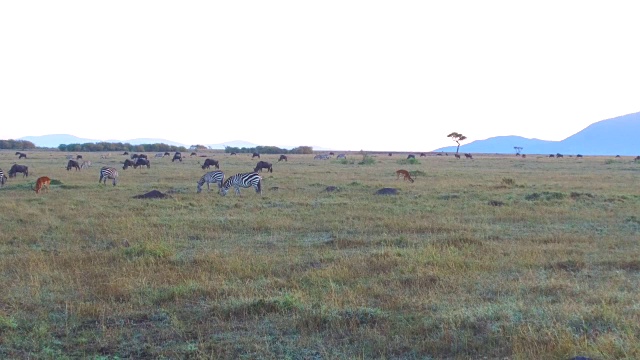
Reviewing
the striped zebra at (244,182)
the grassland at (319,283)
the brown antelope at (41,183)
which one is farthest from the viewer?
the striped zebra at (244,182)

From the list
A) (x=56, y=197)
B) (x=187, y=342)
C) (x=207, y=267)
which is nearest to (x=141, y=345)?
(x=187, y=342)

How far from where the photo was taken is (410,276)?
30.9 ft

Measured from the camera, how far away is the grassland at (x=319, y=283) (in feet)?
21.0

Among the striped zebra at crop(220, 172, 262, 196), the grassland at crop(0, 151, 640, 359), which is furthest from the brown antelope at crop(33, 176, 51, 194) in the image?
the striped zebra at crop(220, 172, 262, 196)

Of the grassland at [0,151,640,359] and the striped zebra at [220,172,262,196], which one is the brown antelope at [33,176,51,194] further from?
the striped zebra at [220,172,262,196]

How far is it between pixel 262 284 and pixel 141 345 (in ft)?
9.30

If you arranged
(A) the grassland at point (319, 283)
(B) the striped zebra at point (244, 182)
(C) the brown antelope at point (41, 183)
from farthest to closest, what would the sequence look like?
(B) the striped zebra at point (244, 182), (C) the brown antelope at point (41, 183), (A) the grassland at point (319, 283)

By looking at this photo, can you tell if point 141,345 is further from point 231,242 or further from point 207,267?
point 231,242

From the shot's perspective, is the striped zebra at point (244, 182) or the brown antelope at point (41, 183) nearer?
the brown antelope at point (41, 183)

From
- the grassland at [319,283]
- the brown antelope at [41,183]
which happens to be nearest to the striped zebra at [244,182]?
the grassland at [319,283]

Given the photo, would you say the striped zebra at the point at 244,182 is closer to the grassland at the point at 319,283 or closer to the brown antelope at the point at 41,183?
the grassland at the point at 319,283

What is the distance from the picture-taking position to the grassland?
6398mm

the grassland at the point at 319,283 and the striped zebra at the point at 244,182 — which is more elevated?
the striped zebra at the point at 244,182

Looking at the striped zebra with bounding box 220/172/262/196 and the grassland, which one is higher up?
the striped zebra with bounding box 220/172/262/196
